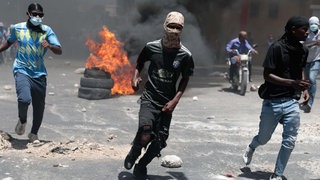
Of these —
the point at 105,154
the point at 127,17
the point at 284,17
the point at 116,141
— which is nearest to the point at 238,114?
the point at 116,141

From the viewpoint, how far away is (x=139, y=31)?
46.5 feet

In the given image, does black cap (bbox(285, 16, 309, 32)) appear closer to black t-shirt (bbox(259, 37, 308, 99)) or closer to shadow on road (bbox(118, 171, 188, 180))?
black t-shirt (bbox(259, 37, 308, 99))

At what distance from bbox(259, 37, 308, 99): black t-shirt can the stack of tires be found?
259 inches

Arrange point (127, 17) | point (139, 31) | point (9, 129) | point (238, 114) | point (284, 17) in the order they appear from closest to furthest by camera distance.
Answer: point (9, 129)
point (238, 114)
point (139, 31)
point (127, 17)
point (284, 17)

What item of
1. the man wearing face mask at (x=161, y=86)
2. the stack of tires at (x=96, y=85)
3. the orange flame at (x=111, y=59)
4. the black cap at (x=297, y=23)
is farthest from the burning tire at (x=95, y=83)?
the black cap at (x=297, y=23)

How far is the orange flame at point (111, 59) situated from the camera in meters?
11.2

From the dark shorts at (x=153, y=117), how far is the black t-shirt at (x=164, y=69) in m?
0.06

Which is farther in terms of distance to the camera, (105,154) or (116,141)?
(116,141)

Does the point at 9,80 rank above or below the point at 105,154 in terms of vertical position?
below

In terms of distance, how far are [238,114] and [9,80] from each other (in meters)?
7.98

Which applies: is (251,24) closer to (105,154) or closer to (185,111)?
(185,111)

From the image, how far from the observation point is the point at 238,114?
30.6 feet

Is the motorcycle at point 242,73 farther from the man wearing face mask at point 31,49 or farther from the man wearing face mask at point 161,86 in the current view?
the man wearing face mask at point 161,86


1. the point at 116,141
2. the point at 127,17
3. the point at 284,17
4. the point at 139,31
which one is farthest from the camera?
the point at 284,17
